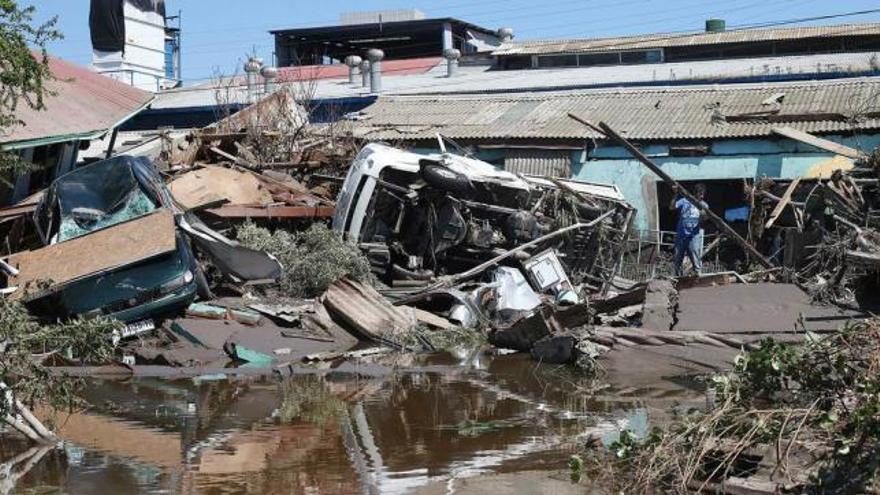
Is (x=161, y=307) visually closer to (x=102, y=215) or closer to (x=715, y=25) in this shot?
(x=102, y=215)

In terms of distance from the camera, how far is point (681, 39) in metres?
34.9

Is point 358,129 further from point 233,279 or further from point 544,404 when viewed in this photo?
point 544,404

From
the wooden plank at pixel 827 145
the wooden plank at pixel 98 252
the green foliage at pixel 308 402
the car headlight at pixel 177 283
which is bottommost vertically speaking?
the green foliage at pixel 308 402

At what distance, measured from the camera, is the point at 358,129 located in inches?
981

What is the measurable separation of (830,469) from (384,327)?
27.9 feet

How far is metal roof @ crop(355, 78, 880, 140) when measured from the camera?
72.1ft

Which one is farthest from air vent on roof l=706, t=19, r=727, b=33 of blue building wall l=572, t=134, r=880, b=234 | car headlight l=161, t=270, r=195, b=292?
car headlight l=161, t=270, r=195, b=292

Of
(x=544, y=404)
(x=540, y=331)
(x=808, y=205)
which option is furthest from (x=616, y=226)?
(x=544, y=404)

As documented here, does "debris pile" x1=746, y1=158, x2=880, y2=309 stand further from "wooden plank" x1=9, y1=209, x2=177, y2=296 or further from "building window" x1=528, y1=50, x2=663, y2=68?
"building window" x1=528, y1=50, x2=663, y2=68

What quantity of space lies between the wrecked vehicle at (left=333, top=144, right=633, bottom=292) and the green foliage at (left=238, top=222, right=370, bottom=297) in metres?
0.46

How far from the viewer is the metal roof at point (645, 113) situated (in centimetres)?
2198

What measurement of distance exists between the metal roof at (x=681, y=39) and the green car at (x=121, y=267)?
22.4 meters

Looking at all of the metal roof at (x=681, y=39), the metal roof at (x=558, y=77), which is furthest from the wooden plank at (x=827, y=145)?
the metal roof at (x=681, y=39)

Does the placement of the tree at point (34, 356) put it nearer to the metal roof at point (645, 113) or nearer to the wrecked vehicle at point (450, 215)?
the wrecked vehicle at point (450, 215)
